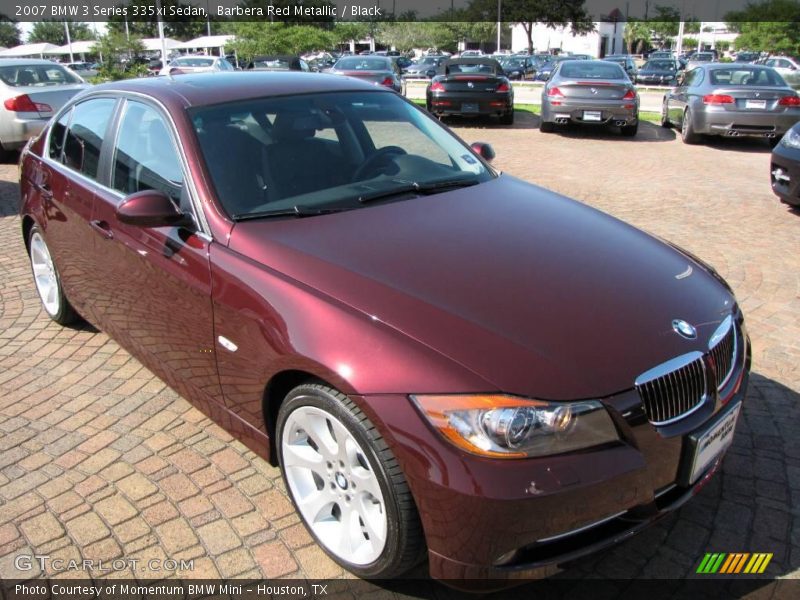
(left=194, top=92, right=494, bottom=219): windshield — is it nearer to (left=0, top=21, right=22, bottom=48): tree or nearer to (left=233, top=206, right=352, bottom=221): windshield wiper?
(left=233, top=206, right=352, bottom=221): windshield wiper

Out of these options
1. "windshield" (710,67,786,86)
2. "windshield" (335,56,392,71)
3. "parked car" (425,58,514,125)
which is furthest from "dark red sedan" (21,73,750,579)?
"windshield" (335,56,392,71)

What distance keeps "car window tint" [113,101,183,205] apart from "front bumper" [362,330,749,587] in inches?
64.5

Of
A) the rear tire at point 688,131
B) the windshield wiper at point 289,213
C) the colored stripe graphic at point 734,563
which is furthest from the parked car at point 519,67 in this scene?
the colored stripe graphic at point 734,563

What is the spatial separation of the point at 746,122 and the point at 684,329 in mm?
10951

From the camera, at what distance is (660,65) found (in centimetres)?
3409

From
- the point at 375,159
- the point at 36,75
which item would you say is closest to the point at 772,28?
the point at 36,75

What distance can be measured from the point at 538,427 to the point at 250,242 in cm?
137

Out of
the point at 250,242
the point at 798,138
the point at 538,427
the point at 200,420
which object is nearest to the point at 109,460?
the point at 200,420

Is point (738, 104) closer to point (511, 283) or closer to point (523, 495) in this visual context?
point (511, 283)

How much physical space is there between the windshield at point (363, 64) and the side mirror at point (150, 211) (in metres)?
16.3

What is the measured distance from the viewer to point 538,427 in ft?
6.98

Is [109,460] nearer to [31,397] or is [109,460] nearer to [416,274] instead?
[31,397]

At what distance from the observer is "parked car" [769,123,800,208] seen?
23.3 feet

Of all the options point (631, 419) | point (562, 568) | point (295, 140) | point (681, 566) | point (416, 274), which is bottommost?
point (681, 566)
